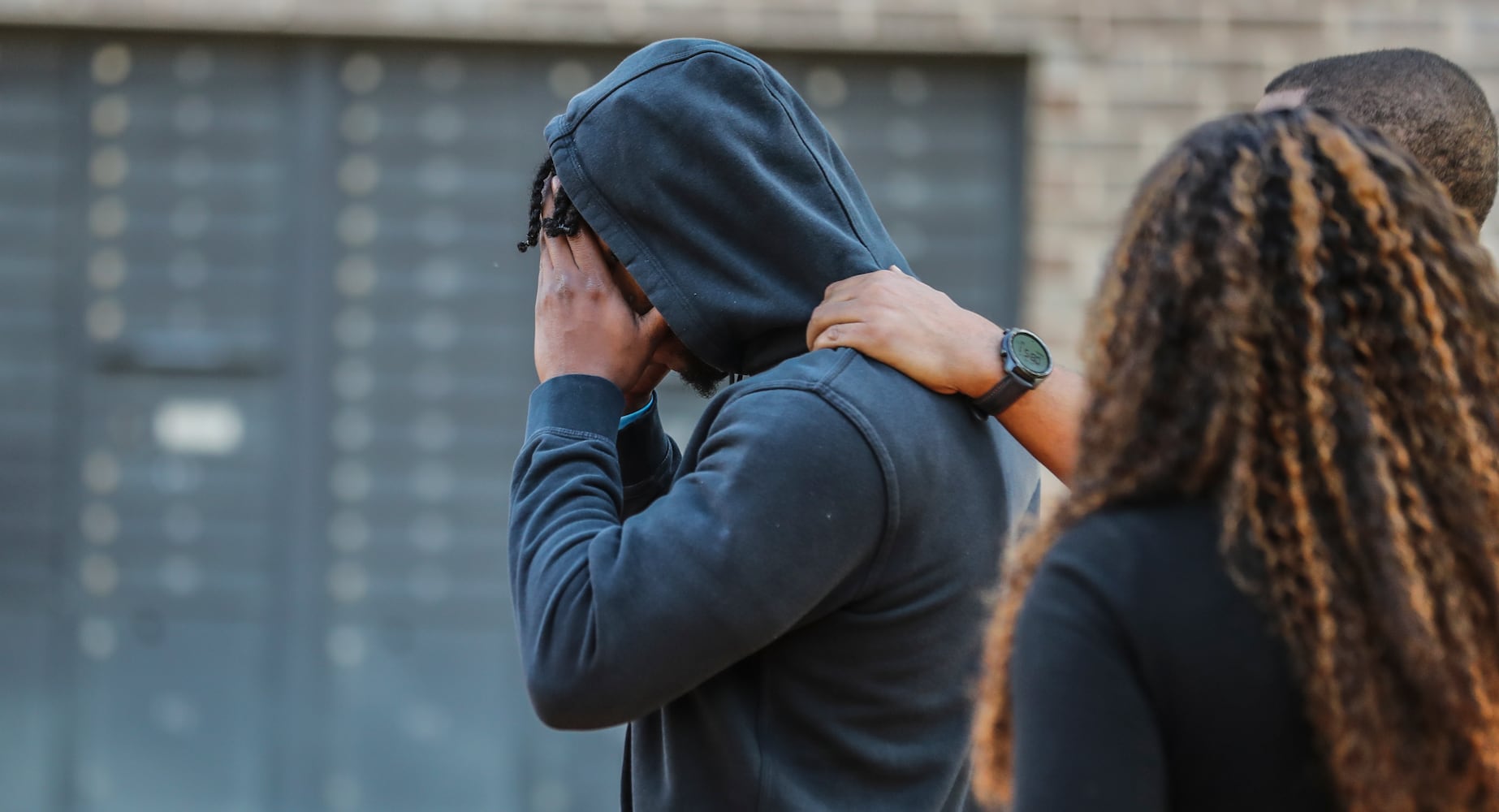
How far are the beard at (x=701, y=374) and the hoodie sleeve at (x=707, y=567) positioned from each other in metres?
0.34

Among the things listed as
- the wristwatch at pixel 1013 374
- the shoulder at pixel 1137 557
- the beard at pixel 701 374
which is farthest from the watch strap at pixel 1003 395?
the shoulder at pixel 1137 557

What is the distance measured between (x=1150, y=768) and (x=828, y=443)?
54 centimetres

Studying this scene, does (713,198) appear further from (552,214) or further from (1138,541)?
(1138,541)

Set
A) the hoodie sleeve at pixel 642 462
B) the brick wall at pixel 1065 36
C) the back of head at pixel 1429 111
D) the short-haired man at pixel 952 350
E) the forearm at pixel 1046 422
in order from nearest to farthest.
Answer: the short-haired man at pixel 952 350 < the forearm at pixel 1046 422 < the hoodie sleeve at pixel 642 462 < the back of head at pixel 1429 111 < the brick wall at pixel 1065 36

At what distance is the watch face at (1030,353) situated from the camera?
67.7 inches

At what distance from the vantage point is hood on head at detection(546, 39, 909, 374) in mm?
1667

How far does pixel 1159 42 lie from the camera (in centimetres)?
408

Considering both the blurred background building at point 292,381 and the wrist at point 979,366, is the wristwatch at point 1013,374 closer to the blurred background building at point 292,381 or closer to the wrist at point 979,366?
the wrist at point 979,366

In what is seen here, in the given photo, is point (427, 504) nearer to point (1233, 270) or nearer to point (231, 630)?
point (231, 630)

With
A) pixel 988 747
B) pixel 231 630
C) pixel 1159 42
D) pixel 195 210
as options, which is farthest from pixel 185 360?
pixel 988 747

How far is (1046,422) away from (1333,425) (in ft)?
2.23

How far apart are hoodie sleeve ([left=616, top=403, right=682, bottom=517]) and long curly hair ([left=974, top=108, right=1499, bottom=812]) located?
89 centimetres

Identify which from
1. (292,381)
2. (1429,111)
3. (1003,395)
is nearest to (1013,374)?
(1003,395)

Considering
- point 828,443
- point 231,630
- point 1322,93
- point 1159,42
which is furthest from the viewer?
point 231,630
